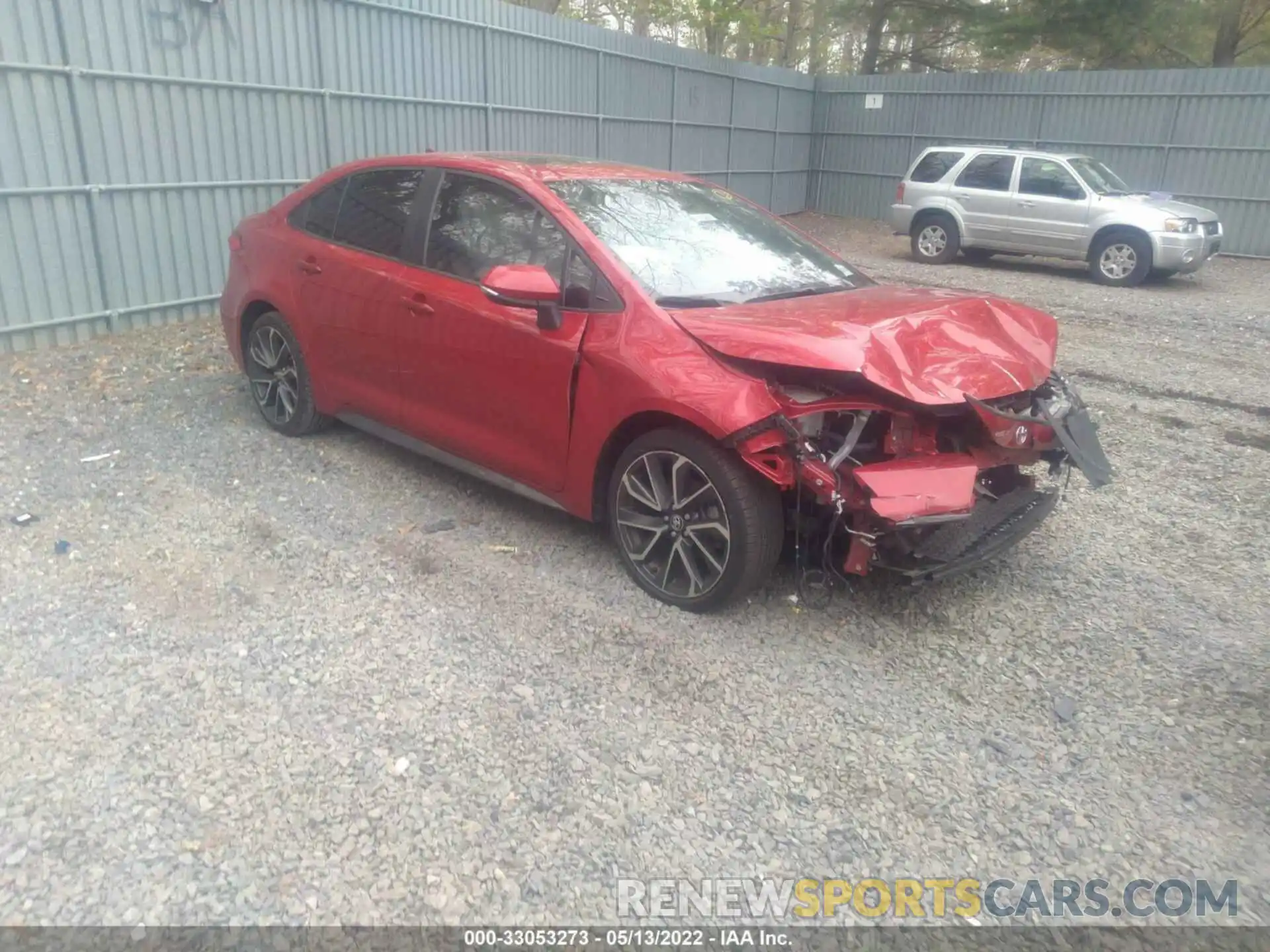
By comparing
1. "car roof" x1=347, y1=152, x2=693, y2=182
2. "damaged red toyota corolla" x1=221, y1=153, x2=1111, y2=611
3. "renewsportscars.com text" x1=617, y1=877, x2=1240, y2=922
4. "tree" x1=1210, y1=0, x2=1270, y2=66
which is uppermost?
"tree" x1=1210, y1=0, x2=1270, y2=66

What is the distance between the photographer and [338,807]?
8.94 feet

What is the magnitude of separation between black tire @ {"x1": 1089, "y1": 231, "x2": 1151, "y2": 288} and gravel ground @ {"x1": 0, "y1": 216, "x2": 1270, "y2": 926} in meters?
8.36

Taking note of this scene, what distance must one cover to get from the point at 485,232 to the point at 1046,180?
11.2m

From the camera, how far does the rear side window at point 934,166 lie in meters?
14.2

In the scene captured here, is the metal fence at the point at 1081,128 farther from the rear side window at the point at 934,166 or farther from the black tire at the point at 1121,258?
the black tire at the point at 1121,258

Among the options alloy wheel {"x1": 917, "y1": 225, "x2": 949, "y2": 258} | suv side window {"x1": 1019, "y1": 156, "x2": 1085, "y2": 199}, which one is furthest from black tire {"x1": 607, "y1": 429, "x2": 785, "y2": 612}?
alloy wheel {"x1": 917, "y1": 225, "x2": 949, "y2": 258}

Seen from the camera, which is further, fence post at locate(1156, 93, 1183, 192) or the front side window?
fence post at locate(1156, 93, 1183, 192)

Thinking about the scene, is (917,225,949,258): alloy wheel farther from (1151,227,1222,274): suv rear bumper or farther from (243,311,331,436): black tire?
(243,311,331,436): black tire

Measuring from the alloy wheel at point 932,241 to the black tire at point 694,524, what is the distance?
11857mm

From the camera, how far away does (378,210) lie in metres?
4.99

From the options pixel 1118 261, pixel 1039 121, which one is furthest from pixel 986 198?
pixel 1039 121

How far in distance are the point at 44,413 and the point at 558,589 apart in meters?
4.09

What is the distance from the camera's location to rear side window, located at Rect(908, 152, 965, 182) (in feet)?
46.5

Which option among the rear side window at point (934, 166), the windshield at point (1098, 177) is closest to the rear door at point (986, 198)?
the rear side window at point (934, 166)
